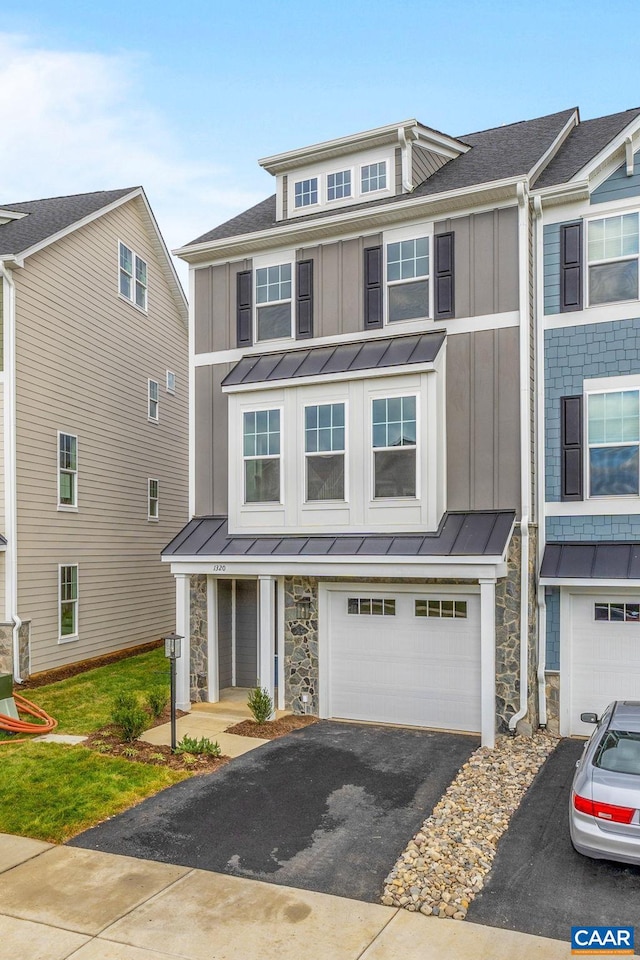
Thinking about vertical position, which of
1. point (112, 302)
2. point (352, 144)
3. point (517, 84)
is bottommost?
point (112, 302)

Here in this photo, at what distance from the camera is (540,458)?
36.8ft

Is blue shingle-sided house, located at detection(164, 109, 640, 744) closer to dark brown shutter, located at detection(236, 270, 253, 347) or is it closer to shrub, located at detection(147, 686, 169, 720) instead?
dark brown shutter, located at detection(236, 270, 253, 347)

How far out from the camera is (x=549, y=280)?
11.3 metres

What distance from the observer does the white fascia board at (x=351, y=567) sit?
405 inches

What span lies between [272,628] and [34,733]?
3876mm

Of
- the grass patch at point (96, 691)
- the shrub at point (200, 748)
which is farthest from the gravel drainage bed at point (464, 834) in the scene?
the grass patch at point (96, 691)

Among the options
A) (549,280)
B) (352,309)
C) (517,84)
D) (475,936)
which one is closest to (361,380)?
(352,309)

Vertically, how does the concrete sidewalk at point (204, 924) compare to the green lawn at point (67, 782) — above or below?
above

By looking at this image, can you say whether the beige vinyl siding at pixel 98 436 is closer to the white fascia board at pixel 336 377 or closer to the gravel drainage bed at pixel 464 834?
the white fascia board at pixel 336 377

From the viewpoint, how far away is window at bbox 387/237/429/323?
1187 centimetres

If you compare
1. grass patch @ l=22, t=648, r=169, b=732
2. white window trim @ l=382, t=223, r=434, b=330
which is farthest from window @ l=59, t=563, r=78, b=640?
white window trim @ l=382, t=223, r=434, b=330

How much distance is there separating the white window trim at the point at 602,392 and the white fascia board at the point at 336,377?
2.37m

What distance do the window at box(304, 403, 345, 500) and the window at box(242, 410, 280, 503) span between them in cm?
57

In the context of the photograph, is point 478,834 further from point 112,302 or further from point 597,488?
point 112,302
